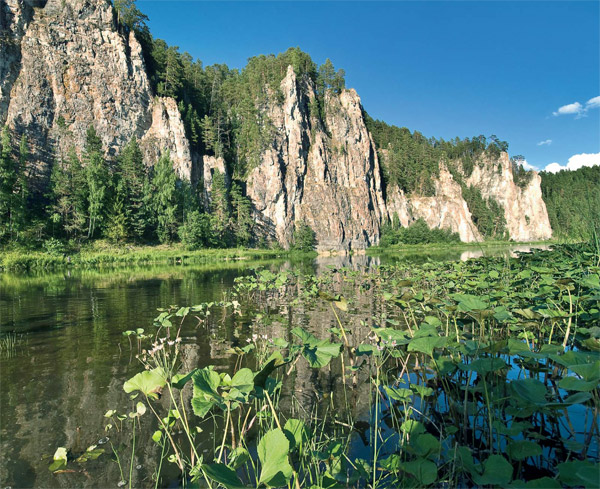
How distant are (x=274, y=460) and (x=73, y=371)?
20.7 feet

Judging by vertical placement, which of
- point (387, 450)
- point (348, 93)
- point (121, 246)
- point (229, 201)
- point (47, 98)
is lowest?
point (387, 450)

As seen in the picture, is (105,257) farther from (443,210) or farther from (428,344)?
(443,210)

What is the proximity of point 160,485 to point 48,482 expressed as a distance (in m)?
1.16

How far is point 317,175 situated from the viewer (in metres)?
80.4

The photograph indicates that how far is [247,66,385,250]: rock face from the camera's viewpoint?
74.8m

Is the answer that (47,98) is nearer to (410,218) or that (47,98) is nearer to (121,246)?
(121,246)

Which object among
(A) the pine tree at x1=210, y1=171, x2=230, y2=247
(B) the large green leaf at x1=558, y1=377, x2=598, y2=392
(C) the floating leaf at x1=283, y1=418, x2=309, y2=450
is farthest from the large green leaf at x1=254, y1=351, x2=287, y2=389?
(A) the pine tree at x1=210, y1=171, x2=230, y2=247

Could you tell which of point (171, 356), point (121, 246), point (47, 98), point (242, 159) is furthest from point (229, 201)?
point (171, 356)

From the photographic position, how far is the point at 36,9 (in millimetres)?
57438

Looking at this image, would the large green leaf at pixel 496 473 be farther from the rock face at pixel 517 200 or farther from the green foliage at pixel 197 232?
the rock face at pixel 517 200

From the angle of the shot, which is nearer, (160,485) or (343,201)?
(160,485)

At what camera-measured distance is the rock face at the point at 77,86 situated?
176 feet

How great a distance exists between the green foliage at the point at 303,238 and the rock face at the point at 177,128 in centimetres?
155

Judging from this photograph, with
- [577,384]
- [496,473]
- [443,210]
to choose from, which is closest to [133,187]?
[496,473]
